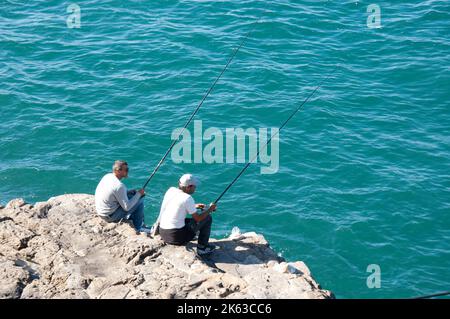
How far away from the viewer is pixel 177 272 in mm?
9539

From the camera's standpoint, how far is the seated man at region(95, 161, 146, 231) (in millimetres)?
10945

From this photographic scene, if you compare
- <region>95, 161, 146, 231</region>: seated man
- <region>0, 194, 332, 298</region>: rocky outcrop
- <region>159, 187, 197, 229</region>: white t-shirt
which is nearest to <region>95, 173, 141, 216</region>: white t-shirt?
<region>95, 161, 146, 231</region>: seated man

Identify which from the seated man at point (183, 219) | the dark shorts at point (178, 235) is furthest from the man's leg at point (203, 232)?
the dark shorts at point (178, 235)

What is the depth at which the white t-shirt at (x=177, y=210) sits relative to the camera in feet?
33.2

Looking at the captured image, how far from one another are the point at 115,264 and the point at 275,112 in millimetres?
9472

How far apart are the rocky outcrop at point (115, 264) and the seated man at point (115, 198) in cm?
23

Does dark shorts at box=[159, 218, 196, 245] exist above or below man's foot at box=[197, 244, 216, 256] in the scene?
above

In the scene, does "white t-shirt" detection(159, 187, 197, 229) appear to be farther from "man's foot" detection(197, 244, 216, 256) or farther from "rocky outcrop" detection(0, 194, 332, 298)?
"man's foot" detection(197, 244, 216, 256)

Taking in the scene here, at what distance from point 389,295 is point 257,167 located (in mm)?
5351

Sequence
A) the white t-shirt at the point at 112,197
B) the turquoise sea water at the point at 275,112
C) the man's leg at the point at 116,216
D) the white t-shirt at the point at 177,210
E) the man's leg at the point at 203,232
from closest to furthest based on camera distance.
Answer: the white t-shirt at the point at 177,210
the man's leg at the point at 203,232
the white t-shirt at the point at 112,197
the man's leg at the point at 116,216
the turquoise sea water at the point at 275,112

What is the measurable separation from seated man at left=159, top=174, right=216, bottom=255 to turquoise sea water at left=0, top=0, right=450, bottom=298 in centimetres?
378

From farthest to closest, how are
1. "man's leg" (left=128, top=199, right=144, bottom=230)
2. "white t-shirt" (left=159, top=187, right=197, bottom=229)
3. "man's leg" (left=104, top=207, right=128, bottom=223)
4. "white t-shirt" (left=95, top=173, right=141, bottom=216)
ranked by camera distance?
"man's leg" (left=128, top=199, right=144, bottom=230)
"man's leg" (left=104, top=207, right=128, bottom=223)
"white t-shirt" (left=95, top=173, right=141, bottom=216)
"white t-shirt" (left=159, top=187, right=197, bottom=229)

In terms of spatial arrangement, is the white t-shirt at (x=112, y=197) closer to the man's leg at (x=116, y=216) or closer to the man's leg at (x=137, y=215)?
the man's leg at (x=116, y=216)
